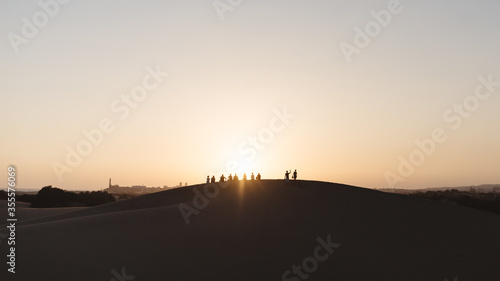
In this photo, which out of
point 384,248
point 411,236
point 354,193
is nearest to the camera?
point 384,248

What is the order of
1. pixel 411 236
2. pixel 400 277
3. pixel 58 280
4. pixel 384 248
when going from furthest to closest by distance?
pixel 411 236 < pixel 384 248 < pixel 400 277 < pixel 58 280

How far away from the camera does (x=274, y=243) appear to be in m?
16.4

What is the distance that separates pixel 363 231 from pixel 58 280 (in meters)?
11.3

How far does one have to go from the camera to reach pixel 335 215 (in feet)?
66.7

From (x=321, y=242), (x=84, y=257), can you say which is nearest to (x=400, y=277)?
(x=321, y=242)

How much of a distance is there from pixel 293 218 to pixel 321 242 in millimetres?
3298

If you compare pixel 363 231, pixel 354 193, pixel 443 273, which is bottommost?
pixel 443 273

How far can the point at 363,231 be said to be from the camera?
59.4 feet

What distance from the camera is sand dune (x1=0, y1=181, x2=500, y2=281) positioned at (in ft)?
45.5

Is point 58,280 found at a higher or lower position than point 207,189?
lower

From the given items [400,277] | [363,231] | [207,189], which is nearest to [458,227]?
[363,231]

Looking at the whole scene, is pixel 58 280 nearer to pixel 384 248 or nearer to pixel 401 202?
pixel 384 248

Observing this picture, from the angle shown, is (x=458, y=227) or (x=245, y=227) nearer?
(x=245, y=227)

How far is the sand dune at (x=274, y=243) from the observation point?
546 inches
